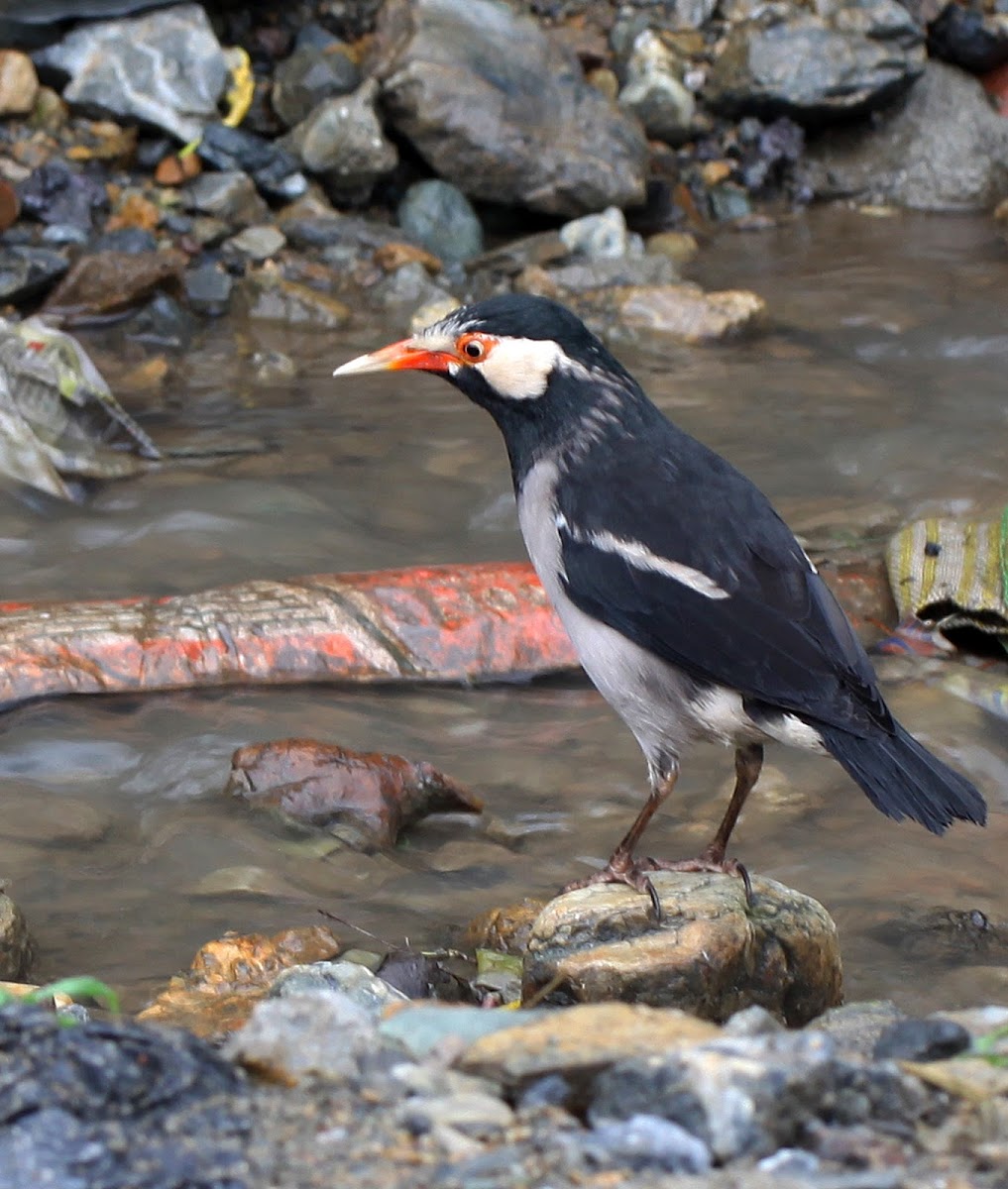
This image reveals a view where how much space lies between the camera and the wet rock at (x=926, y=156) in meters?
12.1

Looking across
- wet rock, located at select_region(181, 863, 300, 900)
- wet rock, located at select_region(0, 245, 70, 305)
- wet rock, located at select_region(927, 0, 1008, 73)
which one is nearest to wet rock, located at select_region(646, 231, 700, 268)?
wet rock, located at select_region(927, 0, 1008, 73)

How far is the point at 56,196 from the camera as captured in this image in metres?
9.62

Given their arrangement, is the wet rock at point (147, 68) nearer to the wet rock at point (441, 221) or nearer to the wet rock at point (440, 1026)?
the wet rock at point (441, 221)

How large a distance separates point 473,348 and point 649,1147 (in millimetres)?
2809

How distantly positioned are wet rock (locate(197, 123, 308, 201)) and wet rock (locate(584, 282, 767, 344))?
85.9 inches

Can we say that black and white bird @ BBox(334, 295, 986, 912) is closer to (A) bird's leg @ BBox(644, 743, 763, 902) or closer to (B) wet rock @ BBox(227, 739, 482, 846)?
(A) bird's leg @ BBox(644, 743, 763, 902)

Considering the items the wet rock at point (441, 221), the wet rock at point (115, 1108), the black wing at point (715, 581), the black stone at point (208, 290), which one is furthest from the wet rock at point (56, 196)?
the wet rock at point (115, 1108)

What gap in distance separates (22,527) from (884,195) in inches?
304

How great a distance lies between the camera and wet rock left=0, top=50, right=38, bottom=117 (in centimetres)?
985

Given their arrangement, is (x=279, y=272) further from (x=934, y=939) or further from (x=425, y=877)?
(x=934, y=939)

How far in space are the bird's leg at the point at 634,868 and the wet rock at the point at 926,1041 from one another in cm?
122

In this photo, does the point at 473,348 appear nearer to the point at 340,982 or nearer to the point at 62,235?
the point at 340,982

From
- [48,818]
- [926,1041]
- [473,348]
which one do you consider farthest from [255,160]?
[926,1041]

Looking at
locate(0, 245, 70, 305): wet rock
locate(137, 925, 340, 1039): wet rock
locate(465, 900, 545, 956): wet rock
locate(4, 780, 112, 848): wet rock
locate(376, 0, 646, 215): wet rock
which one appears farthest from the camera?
locate(376, 0, 646, 215): wet rock
